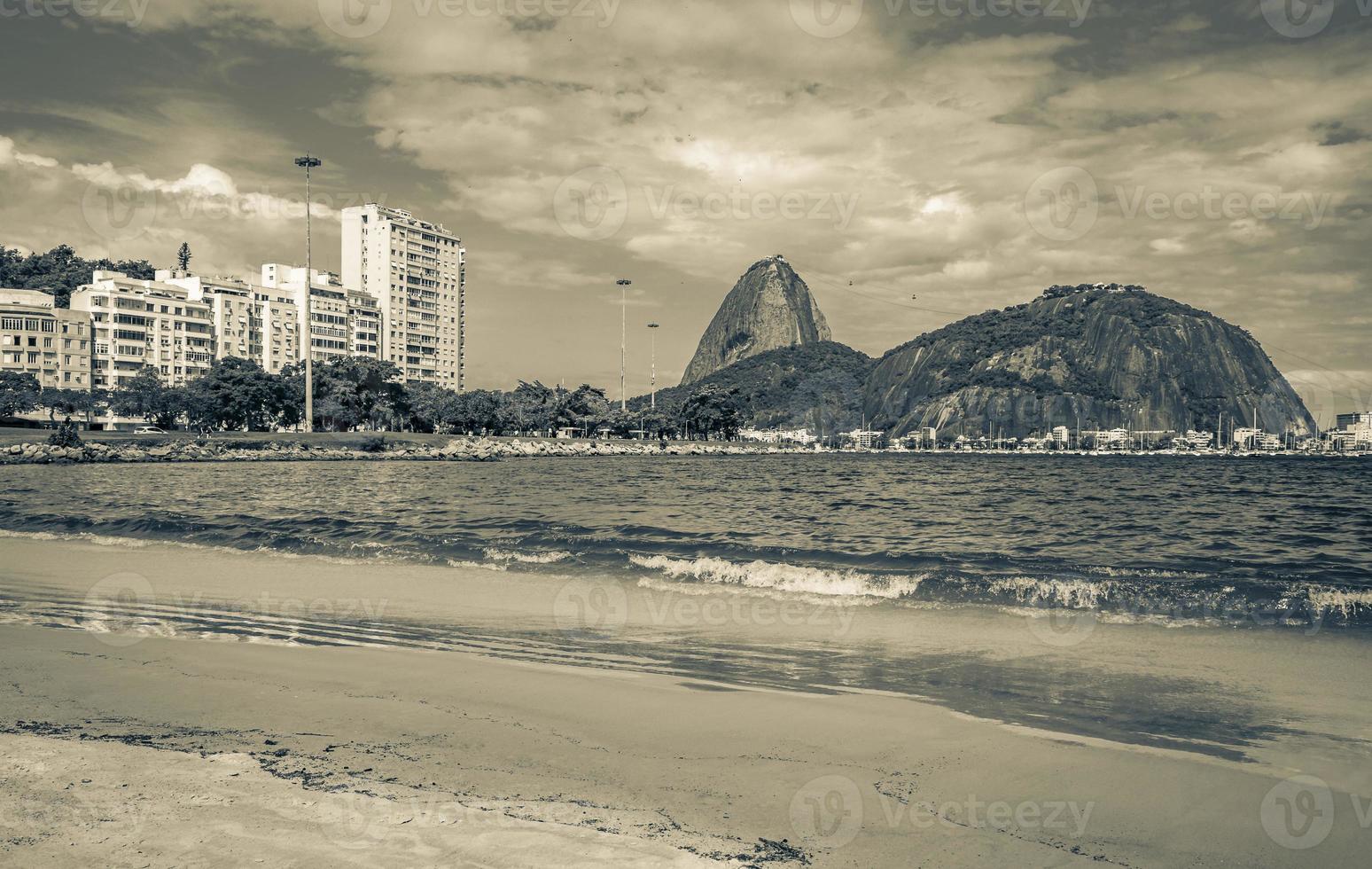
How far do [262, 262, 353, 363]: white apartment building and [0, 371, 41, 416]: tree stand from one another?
5954cm

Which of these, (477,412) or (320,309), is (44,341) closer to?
(320,309)

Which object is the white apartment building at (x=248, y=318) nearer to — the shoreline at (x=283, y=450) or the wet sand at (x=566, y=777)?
the shoreline at (x=283, y=450)

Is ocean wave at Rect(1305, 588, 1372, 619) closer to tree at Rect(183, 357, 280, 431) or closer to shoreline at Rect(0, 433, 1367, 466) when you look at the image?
shoreline at Rect(0, 433, 1367, 466)

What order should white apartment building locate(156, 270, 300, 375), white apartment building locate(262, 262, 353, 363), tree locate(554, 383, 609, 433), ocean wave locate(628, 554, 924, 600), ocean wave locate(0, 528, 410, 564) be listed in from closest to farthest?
1. ocean wave locate(628, 554, 924, 600)
2. ocean wave locate(0, 528, 410, 564)
3. white apartment building locate(156, 270, 300, 375)
4. white apartment building locate(262, 262, 353, 363)
5. tree locate(554, 383, 609, 433)

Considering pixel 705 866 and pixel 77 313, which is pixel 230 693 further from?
pixel 77 313

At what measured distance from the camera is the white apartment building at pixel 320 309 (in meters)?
177

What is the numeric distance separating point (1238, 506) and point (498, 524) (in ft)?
110

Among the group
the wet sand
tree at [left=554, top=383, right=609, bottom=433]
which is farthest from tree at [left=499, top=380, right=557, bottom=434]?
the wet sand

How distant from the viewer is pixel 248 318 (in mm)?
167125

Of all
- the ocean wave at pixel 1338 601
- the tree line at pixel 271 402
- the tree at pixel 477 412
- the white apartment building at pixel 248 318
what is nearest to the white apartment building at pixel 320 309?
the white apartment building at pixel 248 318

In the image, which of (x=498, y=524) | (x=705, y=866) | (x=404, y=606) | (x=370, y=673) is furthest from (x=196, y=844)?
(x=498, y=524)

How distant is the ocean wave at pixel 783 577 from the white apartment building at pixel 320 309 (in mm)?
172671

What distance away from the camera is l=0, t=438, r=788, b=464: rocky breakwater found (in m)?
75.2

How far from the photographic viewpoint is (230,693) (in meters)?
8.00
